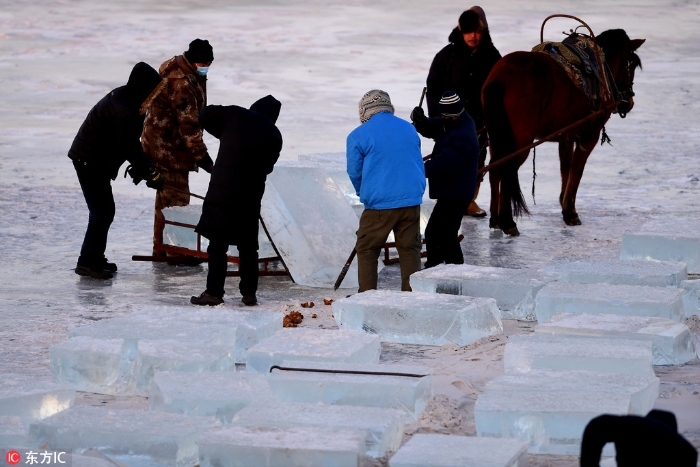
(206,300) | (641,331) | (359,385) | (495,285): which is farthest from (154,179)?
(641,331)

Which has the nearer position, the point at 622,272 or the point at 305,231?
the point at 622,272

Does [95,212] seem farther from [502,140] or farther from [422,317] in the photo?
[502,140]

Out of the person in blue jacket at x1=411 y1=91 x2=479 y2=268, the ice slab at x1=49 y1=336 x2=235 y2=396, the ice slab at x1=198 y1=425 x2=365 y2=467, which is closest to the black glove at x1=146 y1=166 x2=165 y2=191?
the person in blue jacket at x1=411 y1=91 x2=479 y2=268

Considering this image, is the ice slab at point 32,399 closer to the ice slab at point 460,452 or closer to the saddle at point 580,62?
the ice slab at point 460,452

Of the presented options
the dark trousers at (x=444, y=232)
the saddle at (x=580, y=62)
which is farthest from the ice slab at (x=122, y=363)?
the saddle at (x=580, y=62)

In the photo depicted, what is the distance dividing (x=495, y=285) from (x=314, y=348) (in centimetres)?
164

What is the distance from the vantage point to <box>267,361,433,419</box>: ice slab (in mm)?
4668

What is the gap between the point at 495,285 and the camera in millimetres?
6516

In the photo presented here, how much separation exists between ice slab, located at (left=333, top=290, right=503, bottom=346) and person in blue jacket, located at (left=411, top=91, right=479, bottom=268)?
1224mm

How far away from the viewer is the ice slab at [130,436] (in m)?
4.09

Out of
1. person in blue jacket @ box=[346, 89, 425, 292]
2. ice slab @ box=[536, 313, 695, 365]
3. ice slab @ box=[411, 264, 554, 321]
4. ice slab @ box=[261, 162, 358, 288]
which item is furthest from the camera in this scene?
ice slab @ box=[261, 162, 358, 288]

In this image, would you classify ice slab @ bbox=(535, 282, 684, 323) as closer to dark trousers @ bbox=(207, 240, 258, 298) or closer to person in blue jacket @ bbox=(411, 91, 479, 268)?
person in blue jacket @ bbox=(411, 91, 479, 268)

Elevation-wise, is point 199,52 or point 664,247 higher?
point 199,52

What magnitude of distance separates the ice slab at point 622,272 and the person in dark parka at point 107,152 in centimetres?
265
